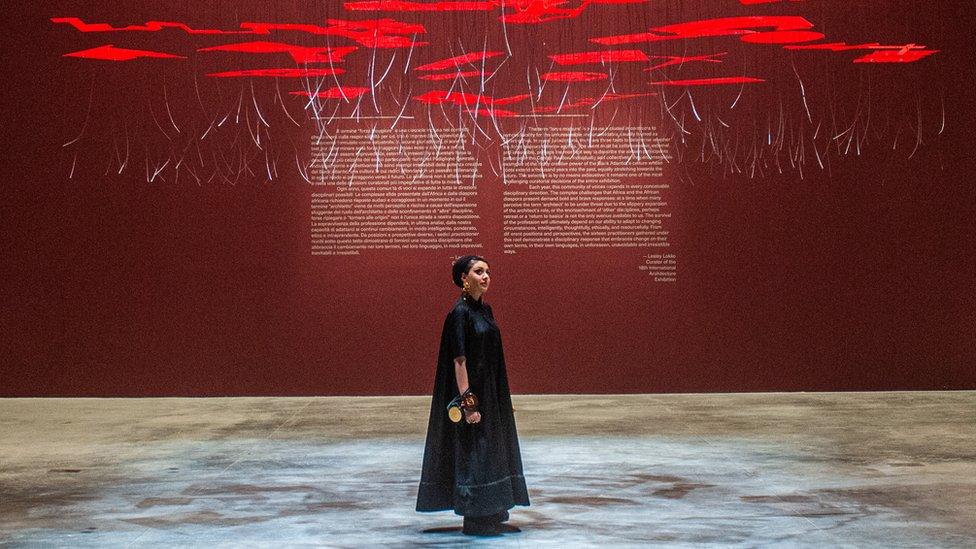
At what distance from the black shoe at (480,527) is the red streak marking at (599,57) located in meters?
6.43

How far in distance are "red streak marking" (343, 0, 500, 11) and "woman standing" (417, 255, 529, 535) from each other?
6057 mm

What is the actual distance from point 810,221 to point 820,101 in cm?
112

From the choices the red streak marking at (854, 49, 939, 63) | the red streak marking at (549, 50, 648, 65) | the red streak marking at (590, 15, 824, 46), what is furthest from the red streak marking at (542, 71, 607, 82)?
the red streak marking at (854, 49, 939, 63)

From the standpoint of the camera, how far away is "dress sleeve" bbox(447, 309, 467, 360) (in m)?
5.34

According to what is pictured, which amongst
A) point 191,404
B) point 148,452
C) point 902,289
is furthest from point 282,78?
point 902,289

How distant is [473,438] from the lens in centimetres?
532

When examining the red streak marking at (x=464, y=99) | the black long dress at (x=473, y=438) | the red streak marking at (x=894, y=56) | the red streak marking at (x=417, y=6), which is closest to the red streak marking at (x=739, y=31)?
the red streak marking at (x=894, y=56)

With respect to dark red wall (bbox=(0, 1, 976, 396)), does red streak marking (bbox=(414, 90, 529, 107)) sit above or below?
above

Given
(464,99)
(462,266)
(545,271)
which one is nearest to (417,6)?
(464,99)

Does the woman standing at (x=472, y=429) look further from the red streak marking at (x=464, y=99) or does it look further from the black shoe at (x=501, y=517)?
the red streak marking at (x=464, y=99)

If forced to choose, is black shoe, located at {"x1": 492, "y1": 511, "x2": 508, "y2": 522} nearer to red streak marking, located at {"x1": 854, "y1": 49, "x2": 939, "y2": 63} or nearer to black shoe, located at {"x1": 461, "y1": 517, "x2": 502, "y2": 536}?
black shoe, located at {"x1": 461, "y1": 517, "x2": 502, "y2": 536}

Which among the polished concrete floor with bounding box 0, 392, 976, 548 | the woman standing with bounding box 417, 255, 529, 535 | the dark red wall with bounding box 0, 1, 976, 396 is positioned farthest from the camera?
the dark red wall with bounding box 0, 1, 976, 396

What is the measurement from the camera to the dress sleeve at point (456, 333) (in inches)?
210

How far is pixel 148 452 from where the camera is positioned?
7.88m
